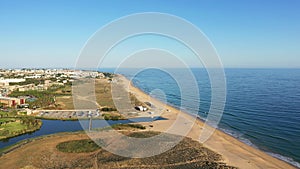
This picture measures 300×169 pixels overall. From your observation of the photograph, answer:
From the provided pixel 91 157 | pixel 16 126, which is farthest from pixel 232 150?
pixel 16 126

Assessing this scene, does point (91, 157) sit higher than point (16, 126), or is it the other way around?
point (16, 126)

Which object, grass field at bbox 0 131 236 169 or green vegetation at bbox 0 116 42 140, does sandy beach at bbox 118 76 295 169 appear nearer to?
grass field at bbox 0 131 236 169

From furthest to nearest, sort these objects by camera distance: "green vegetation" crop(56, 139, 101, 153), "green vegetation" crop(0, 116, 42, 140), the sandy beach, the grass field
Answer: "green vegetation" crop(0, 116, 42, 140)
"green vegetation" crop(56, 139, 101, 153)
the sandy beach
the grass field

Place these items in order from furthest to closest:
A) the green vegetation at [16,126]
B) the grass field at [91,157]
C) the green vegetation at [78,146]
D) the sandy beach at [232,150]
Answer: the green vegetation at [16,126] < the green vegetation at [78,146] < the sandy beach at [232,150] < the grass field at [91,157]

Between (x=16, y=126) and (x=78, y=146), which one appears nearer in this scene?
(x=78, y=146)

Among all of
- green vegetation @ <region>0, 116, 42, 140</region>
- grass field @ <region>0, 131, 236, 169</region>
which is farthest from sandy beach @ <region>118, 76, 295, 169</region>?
green vegetation @ <region>0, 116, 42, 140</region>

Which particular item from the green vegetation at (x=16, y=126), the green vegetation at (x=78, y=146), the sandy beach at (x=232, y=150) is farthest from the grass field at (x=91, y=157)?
the green vegetation at (x=16, y=126)

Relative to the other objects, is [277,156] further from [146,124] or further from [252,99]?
[252,99]

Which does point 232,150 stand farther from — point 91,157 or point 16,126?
point 16,126

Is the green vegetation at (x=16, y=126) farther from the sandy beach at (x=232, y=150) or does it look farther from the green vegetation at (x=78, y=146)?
the sandy beach at (x=232, y=150)
